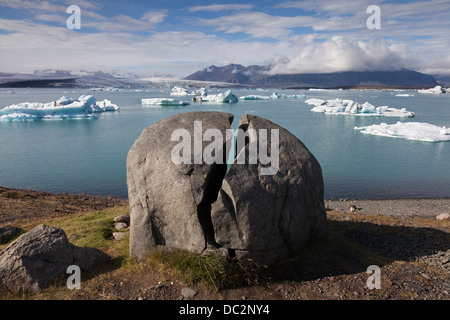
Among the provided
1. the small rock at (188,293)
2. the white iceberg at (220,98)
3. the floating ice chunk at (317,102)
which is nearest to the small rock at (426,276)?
the small rock at (188,293)

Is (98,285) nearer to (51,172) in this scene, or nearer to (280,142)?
(280,142)

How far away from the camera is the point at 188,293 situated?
649 cm

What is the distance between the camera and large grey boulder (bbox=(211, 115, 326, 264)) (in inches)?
278

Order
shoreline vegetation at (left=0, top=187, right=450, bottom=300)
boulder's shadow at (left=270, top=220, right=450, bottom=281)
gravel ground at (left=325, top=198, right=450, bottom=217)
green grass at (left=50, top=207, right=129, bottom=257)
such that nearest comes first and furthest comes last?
shoreline vegetation at (left=0, top=187, right=450, bottom=300)
boulder's shadow at (left=270, top=220, right=450, bottom=281)
green grass at (left=50, top=207, right=129, bottom=257)
gravel ground at (left=325, top=198, right=450, bottom=217)

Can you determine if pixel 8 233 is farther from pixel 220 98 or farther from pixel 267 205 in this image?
pixel 220 98

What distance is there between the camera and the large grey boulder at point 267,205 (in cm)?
706

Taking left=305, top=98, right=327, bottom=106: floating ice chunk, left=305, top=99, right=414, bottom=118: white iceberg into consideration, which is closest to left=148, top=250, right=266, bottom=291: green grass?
left=305, top=99, right=414, bottom=118: white iceberg

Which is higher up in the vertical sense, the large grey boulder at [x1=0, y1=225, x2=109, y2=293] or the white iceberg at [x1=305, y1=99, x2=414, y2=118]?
the white iceberg at [x1=305, y1=99, x2=414, y2=118]

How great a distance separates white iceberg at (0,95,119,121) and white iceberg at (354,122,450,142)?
5124 centimetres

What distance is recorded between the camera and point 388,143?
37.4 meters

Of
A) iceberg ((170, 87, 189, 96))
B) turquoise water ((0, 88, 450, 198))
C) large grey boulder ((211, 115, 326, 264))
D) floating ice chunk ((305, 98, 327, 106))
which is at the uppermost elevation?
iceberg ((170, 87, 189, 96))

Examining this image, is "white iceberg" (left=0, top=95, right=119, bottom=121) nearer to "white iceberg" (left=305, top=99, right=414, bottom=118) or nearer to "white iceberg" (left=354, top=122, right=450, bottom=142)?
"white iceberg" (left=354, top=122, right=450, bottom=142)

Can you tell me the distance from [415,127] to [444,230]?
36.7 m

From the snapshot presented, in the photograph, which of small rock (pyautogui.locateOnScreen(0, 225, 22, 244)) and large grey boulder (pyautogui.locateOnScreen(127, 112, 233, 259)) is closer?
large grey boulder (pyautogui.locateOnScreen(127, 112, 233, 259))
